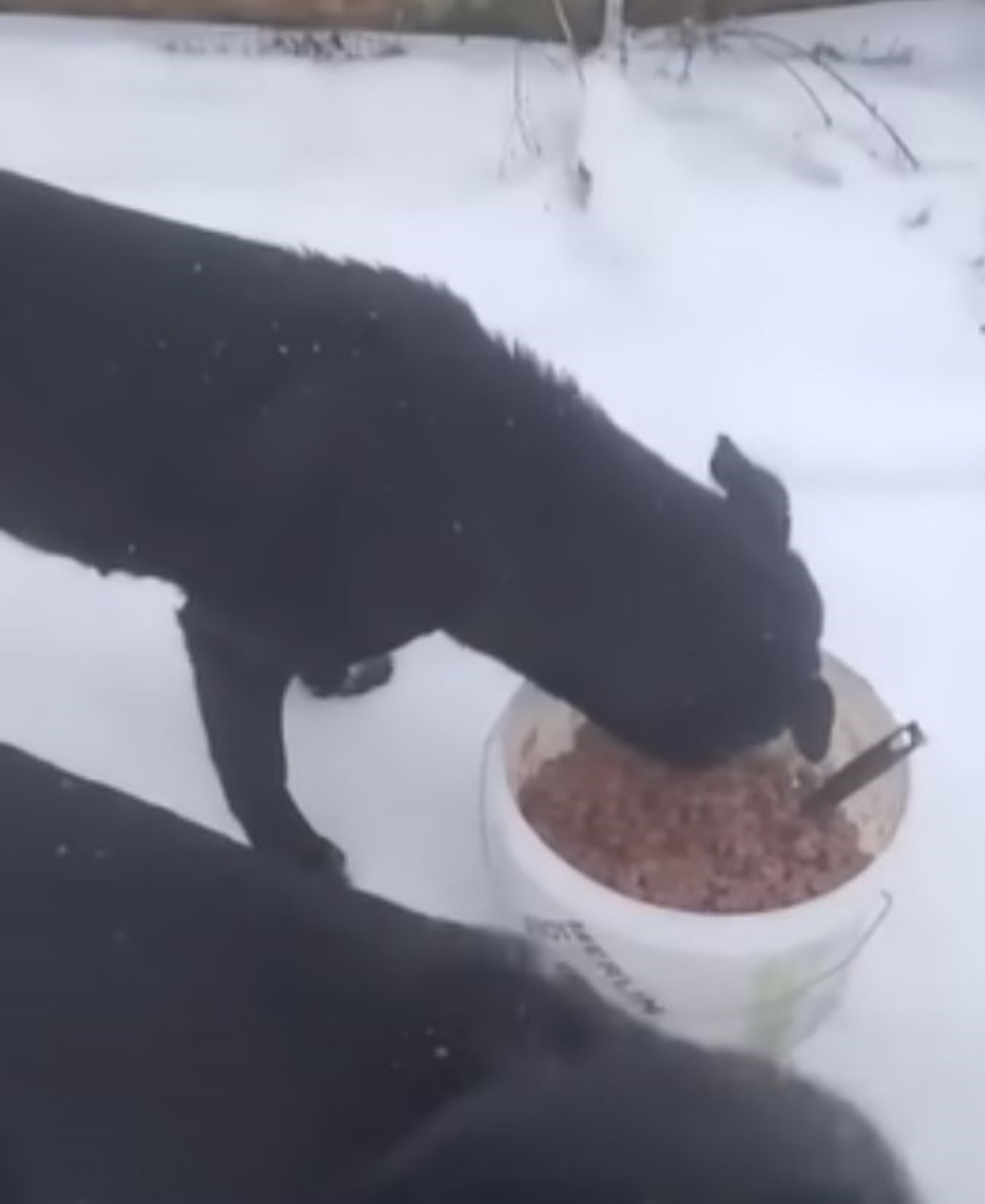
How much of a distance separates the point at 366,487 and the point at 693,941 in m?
0.44

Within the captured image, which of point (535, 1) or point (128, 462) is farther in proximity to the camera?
point (535, 1)

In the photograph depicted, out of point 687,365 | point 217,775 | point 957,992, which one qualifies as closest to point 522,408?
point 217,775

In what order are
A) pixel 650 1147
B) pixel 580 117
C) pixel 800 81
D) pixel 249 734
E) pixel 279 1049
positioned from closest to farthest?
pixel 650 1147
pixel 279 1049
pixel 249 734
pixel 580 117
pixel 800 81

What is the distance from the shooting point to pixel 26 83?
115 inches

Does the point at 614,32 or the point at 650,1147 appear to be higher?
the point at 650,1147

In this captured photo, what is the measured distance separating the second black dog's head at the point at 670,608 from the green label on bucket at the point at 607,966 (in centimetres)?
17

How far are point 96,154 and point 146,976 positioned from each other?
61.7 inches

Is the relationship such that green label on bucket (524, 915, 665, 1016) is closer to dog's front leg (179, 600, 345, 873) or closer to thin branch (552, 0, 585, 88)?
dog's front leg (179, 600, 345, 873)

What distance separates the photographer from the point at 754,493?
5.80ft

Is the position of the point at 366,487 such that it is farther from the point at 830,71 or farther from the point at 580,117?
the point at 830,71

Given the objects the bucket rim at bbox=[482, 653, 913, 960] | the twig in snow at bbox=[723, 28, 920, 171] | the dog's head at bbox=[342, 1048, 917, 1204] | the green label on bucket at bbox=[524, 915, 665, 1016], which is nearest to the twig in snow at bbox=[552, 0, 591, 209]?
the twig in snow at bbox=[723, 28, 920, 171]

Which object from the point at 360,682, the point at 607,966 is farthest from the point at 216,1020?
the point at 360,682

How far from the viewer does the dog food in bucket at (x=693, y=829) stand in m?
1.76

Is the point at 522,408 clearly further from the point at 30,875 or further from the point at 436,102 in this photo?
the point at 436,102
